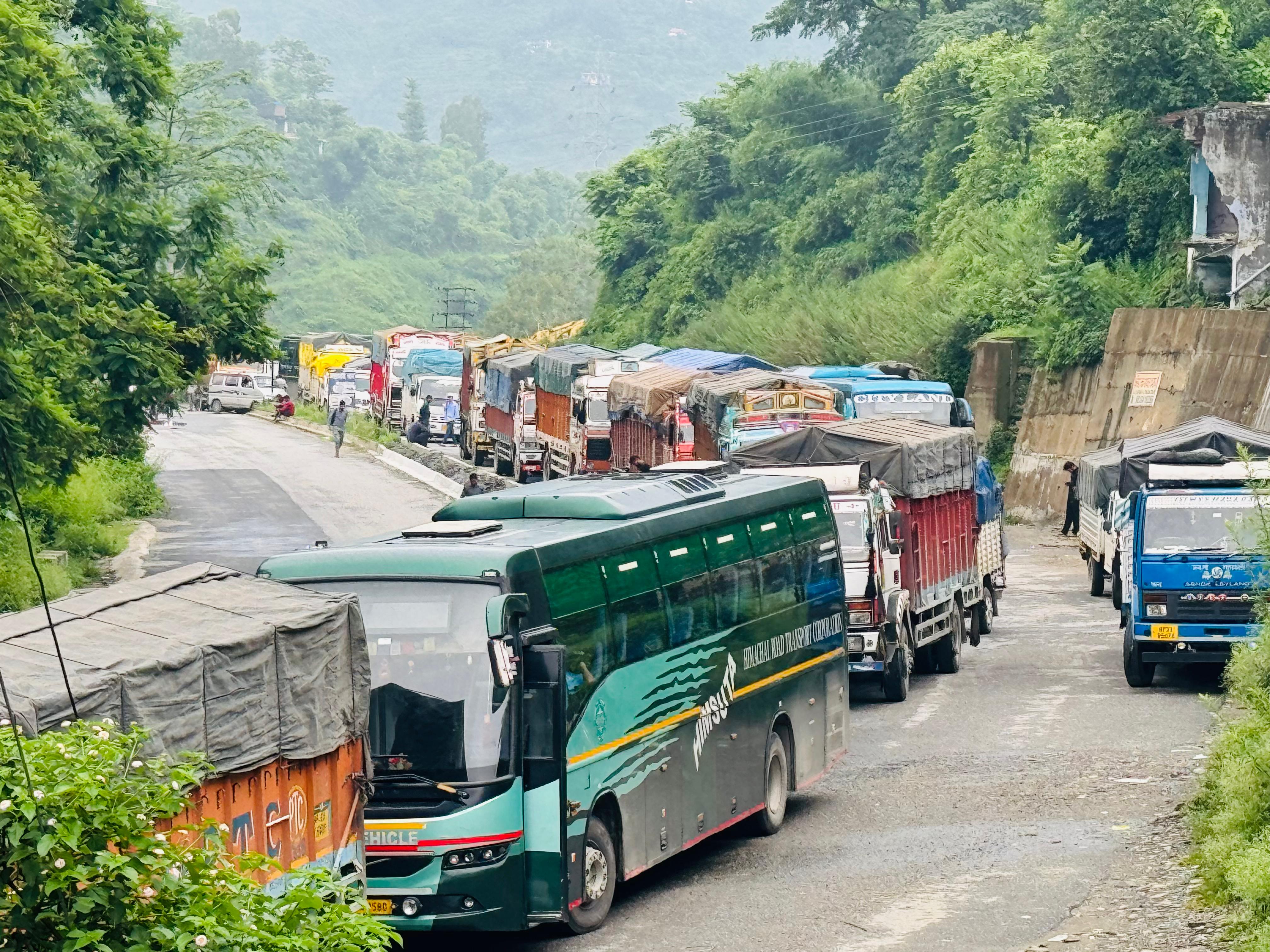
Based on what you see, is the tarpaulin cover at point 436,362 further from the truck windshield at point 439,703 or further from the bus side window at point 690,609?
the truck windshield at point 439,703

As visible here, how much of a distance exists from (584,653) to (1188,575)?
11.5 metres

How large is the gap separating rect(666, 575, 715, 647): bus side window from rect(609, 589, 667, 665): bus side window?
163mm

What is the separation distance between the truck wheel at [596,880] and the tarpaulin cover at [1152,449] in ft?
45.4

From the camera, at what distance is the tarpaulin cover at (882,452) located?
22844 mm

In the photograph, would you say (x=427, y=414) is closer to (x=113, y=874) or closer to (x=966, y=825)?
(x=966, y=825)

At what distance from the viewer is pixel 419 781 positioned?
37.2 ft

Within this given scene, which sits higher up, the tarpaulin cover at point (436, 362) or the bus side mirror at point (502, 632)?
the tarpaulin cover at point (436, 362)

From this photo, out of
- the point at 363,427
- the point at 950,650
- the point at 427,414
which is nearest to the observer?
the point at 950,650

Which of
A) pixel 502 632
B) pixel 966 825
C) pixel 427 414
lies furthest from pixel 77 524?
pixel 427 414

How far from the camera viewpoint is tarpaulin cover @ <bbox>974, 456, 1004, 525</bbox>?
2803 cm

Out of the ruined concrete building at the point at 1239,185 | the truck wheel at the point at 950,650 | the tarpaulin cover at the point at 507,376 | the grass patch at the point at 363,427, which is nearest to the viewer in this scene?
Answer: the truck wheel at the point at 950,650

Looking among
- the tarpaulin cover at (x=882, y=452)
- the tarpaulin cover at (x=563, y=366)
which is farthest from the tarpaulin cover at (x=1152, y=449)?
the tarpaulin cover at (x=563, y=366)

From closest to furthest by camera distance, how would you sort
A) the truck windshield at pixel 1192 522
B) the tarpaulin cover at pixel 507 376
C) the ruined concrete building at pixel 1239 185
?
1. the truck windshield at pixel 1192 522
2. the ruined concrete building at pixel 1239 185
3. the tarpaulin cover at pixel 507 376

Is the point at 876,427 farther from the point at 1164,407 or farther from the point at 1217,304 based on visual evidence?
the point at 1217,304
